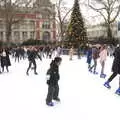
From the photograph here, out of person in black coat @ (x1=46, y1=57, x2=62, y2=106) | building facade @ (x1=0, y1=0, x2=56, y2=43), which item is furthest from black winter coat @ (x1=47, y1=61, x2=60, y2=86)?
building facade @ (x1=0, y1=0, x2=56, y2=43)

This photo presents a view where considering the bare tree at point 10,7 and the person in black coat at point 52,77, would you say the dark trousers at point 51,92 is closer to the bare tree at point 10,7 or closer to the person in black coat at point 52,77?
the person in black coat at point 52,77

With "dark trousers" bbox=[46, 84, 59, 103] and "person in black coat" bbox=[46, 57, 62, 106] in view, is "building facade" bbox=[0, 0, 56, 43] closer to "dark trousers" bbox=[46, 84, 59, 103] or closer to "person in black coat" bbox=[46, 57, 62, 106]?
"dark trousers" bbox=[46, 84, 59, 103]

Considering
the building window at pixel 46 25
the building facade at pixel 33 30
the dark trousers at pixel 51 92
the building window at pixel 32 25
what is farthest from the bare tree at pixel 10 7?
the dark trousers at pixel 51 92

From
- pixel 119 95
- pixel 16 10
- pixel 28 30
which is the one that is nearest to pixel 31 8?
pixel 16 10

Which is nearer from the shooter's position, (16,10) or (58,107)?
(58,107)

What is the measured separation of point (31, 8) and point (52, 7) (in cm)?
465

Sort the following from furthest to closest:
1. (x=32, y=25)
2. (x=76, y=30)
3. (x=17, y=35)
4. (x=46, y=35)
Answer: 1. (x=46, y=35)
2. (x=32, y=25)
3. (x=17, y=35)
4. (x=76, y=30)

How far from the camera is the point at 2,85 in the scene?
11.8 metres

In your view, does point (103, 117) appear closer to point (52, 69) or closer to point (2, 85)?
point (52, 69)

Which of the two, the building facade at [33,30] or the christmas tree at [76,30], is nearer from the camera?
the christmas tree at [76,30]

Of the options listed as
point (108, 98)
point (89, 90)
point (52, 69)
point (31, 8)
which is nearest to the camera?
point (52, 69)

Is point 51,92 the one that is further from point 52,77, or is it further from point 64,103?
point 64,103

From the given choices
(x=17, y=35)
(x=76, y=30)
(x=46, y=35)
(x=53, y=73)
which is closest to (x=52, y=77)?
(x=53, y=73)

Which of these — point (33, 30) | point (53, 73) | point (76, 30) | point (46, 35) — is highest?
point (33, 30)
